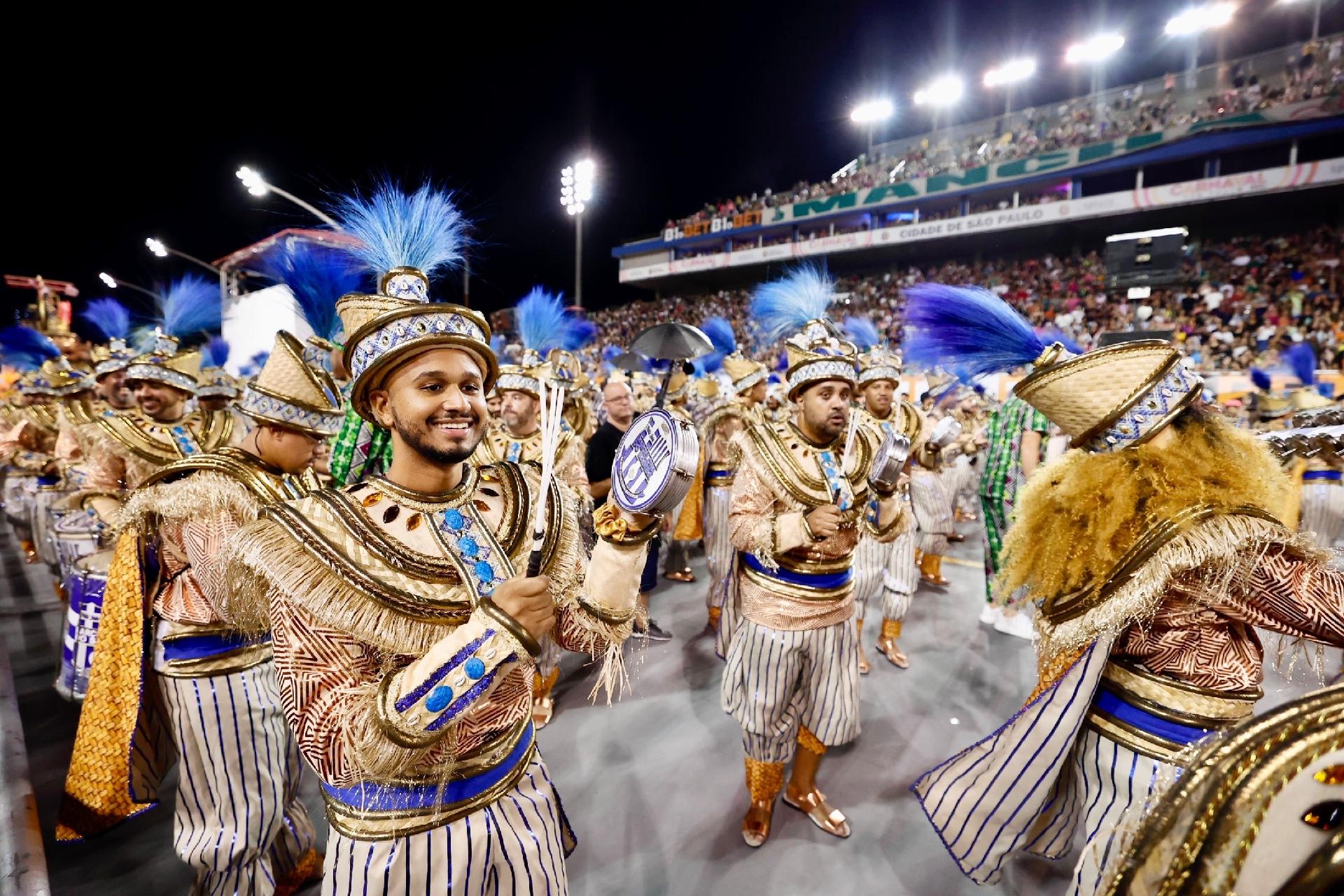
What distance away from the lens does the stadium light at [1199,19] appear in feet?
79.3

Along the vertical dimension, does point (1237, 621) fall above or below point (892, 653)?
above

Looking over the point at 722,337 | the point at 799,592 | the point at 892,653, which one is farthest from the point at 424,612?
the point at 722,337

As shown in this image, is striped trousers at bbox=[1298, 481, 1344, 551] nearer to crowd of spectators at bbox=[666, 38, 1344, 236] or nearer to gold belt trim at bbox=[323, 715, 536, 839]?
gold belt trim at bbox=[323, 715, 536, 839]

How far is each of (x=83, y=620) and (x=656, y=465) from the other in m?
4.05

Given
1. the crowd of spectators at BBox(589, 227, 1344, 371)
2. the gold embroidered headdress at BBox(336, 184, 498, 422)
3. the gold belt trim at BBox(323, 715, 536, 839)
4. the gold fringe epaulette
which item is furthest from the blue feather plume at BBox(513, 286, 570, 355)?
the crowd of spectators at BBox(589, 227, 1344, 371)

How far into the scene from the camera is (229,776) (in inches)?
92.7

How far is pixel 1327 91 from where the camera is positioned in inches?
730

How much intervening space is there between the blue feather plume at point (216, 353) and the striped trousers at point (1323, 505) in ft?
32.6

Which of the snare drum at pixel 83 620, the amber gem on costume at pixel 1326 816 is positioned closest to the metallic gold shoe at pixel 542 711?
the snare drum at pixel 83 620

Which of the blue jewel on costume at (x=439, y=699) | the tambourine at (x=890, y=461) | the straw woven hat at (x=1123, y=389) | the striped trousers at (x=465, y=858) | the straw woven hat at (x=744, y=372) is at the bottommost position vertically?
the striped trousers at (x=465, y=858)

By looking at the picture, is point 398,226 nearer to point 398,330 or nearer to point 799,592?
point 398,330

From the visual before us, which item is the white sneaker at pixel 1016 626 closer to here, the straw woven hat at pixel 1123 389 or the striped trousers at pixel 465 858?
the straw woven hat at pixel 1123 389

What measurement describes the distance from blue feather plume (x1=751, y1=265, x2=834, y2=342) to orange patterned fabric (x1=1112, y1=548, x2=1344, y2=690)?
2602 millimetres

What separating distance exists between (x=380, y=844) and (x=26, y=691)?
17.1 ft
